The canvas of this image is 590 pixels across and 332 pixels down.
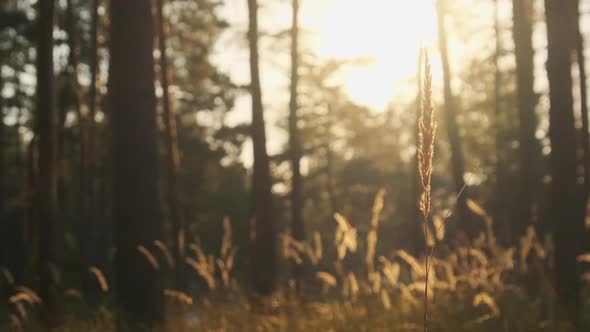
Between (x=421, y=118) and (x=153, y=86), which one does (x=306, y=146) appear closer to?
(x=153, y=86)

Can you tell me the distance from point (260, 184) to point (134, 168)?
29.7 feet

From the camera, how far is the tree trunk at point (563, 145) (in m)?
6.14

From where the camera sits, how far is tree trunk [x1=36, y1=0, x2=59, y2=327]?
756cm

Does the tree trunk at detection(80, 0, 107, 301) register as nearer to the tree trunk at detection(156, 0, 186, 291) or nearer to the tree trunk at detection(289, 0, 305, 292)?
the tree trunk at detection(156, 0, 186, 291)

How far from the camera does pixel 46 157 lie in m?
7.79

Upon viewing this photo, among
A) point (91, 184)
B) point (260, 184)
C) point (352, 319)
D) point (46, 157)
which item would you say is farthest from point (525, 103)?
point (91, 184)

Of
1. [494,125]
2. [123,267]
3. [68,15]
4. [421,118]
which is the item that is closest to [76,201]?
[68,15]

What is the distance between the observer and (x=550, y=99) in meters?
6.26

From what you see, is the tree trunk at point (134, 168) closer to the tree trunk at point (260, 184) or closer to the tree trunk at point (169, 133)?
the tree trunk at point (260, 184)

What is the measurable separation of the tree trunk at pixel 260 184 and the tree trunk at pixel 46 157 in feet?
19.7

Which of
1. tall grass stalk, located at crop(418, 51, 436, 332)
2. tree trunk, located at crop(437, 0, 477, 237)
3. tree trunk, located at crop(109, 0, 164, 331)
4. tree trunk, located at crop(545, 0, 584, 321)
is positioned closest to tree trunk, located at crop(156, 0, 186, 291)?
tree trunk, located at crop(437, 0, 477, 237)

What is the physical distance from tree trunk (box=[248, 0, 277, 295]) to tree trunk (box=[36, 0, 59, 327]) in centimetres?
601

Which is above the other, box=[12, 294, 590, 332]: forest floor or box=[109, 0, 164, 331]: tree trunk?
box=[109, 0, 164, 331]: tree trunk

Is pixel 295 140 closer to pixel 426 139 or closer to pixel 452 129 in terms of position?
pixel 452 129
